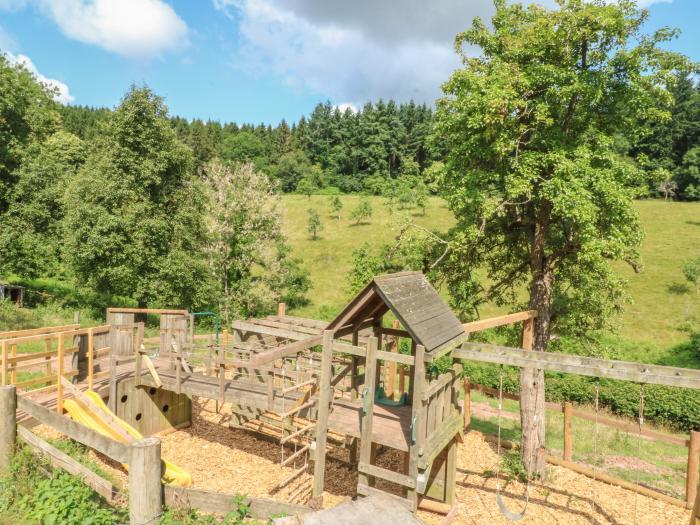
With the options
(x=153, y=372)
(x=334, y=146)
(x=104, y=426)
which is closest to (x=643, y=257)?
(x=153, y=372)

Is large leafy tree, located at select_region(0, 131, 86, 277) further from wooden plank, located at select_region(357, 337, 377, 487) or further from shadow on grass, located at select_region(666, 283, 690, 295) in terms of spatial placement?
shadow on grass, located at select_region(666, 283, 690, 295)

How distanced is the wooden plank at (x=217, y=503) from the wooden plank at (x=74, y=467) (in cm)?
135

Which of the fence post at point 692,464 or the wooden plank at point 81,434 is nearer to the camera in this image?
the wooden plank at point 81,434

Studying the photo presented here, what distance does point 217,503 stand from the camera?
544 cm

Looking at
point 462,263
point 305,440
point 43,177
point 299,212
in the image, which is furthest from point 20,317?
point 299,212

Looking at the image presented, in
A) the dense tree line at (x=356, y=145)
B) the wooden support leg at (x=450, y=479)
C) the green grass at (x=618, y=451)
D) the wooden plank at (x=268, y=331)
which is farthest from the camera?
the dense tree line at (x=356, y=145)

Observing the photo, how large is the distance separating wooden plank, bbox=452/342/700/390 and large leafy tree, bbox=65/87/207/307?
59.7 ft

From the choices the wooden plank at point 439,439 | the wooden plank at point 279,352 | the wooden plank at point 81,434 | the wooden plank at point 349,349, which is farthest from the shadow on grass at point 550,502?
the wooden plank at point 81,434

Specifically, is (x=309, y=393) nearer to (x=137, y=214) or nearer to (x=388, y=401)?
(x=388, y=401)

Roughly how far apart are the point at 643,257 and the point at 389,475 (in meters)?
41.9

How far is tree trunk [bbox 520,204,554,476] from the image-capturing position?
11.6 metres

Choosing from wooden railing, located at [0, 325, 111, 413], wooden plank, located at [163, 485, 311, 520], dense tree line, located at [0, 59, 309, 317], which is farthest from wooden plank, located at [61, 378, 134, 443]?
dense tree line, located at [0, 59, 309, 317]

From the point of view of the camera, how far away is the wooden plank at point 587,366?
7.20 metres

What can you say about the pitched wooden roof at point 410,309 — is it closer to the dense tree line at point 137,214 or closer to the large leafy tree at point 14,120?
the dense tree line at point 137,214
